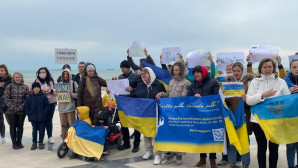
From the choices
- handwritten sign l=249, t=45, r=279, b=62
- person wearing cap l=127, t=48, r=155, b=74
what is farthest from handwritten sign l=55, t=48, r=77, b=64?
handwritten sign l=249, t=45, r=279, b=62

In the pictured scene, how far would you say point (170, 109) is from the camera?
20.9 feet

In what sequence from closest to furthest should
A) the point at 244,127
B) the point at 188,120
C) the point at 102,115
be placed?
the point at 244,127 → the point at 188,120 → the point at 102,115

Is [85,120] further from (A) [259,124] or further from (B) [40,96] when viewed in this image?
(A) [259,124]

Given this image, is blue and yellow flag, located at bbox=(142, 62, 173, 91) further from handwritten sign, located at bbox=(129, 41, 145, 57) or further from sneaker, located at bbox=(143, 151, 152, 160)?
sneaker, located at bbox=(143, 151, 152, 160)

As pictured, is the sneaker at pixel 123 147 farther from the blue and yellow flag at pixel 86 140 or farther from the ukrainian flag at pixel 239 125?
the ukrainian flag at pixel 239 125

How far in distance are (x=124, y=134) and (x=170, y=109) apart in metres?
1.98

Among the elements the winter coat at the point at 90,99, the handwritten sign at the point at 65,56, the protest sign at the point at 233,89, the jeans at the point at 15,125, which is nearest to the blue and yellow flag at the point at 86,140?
the winter coat at the point at 90,99

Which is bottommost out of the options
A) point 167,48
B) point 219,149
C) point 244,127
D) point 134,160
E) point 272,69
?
point 134,160

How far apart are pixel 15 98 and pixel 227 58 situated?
17.0 ft

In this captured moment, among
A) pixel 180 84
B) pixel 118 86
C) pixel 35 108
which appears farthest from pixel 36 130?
pixel 180 84

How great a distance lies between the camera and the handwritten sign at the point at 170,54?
772cm

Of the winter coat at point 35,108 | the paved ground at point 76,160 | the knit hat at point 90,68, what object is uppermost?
the knit hat at point 90,68

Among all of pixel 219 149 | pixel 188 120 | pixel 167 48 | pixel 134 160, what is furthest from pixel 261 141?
pixel 167 48

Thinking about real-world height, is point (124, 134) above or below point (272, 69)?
below
